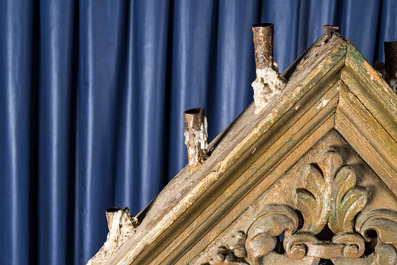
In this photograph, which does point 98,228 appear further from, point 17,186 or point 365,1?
point 365,1

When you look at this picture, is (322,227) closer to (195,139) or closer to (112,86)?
(195,139)

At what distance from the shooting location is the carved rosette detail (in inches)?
22.7

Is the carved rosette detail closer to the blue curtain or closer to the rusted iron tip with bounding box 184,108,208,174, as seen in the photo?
the rusted iron tip with bounding box 184,108,208,174

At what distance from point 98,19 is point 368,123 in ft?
4.50

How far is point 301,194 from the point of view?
583 millimetres

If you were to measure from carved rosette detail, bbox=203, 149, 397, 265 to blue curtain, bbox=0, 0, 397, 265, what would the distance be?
1.23m

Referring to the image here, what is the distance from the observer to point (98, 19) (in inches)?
68.7

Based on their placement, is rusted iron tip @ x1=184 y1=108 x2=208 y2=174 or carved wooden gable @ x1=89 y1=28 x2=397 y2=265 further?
rusted iron tip @ x1=184 y1=108 x2=208 y2=174

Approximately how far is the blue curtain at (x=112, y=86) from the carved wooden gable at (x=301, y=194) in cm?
120

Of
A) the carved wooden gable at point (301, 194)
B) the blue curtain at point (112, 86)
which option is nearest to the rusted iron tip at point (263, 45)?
the carved wooden gable at point (301, 194)

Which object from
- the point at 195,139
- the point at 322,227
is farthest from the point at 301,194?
the point at 195,139

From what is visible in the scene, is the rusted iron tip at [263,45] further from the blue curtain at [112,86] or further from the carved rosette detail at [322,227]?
the blue curtain at [112,86]

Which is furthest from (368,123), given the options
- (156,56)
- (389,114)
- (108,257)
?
(156,56)

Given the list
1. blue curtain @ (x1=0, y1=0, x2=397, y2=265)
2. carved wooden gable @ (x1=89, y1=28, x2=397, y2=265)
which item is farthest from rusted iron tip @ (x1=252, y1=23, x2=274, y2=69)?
blue curtain @ (x1=0, y1=0, x2=397, y2=265)
